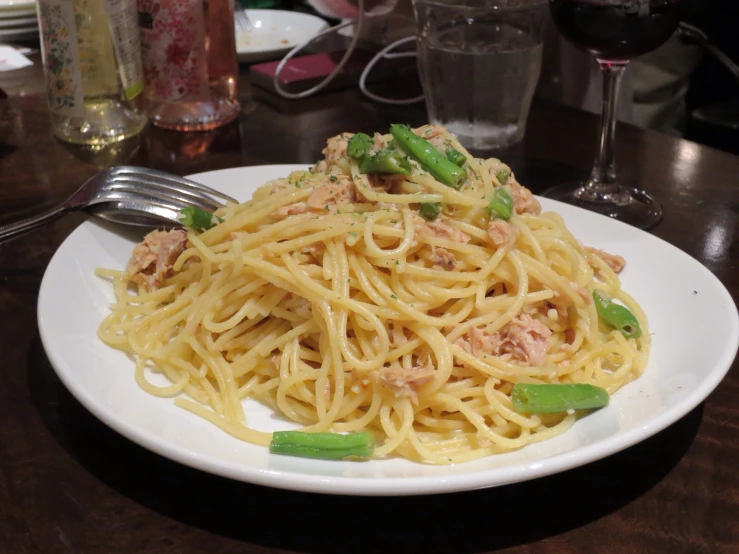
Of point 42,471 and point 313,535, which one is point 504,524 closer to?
point 313,535

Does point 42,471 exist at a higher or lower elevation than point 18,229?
lower

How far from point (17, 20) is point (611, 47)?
9.79 ft

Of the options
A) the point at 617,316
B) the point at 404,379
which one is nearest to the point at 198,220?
the point at 404,379

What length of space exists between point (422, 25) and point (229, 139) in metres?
0.82

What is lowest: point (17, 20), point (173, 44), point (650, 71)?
point (650, 71)

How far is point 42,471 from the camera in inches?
48.8

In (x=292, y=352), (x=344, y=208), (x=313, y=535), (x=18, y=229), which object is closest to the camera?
(x=313, y=535)

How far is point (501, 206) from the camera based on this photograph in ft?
4.99

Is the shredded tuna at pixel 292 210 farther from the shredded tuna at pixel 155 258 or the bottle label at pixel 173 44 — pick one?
the bottle label at pixel 173 44

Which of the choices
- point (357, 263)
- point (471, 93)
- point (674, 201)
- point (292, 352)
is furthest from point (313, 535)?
point (471, 93)

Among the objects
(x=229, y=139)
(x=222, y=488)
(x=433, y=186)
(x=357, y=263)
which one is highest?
(x=433, y=186)

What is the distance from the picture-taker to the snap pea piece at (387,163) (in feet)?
5.04

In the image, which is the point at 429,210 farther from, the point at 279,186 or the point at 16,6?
the point at 16,6

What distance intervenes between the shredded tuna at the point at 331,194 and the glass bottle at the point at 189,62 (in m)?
1.39
